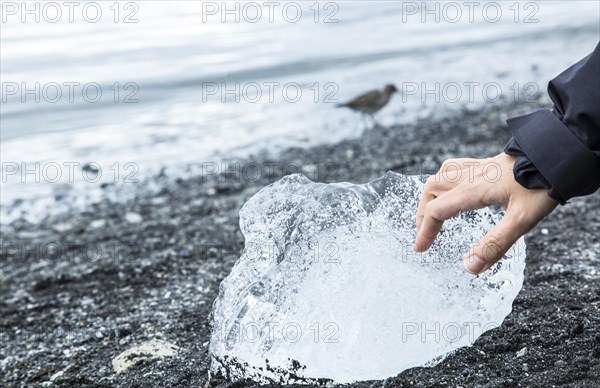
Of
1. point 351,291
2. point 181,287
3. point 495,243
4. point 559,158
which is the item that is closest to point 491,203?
point 495,243

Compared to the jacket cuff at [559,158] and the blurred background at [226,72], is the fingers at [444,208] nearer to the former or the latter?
the jacket cuff at [559,158]

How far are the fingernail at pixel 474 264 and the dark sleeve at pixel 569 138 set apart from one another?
0.28 meters

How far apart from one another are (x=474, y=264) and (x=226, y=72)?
420 inches

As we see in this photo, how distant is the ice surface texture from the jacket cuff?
0.84 m

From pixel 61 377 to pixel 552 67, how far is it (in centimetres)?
1044

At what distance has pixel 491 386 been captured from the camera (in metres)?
2.69

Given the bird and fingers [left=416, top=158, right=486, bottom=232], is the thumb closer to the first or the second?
fingers [left=416, top=158, right=486, bottom=232]

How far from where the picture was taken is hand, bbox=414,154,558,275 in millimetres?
2070

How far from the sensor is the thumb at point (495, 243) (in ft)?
6.86

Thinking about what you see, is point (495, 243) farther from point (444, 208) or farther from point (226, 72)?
point (226, 72)

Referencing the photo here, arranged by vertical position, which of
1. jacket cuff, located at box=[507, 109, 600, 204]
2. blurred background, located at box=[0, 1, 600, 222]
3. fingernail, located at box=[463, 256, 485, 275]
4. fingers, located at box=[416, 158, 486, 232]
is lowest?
blurred background, located at box=[0, 1, 600, 222]

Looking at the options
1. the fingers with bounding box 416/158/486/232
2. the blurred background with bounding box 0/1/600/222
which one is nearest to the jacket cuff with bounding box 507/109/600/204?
the fingers with bounding box 416/158/486/232

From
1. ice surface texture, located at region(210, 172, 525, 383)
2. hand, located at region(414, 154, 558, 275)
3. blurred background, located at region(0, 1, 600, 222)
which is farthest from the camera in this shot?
blurred background, located at region(0, 1, 600, 222)

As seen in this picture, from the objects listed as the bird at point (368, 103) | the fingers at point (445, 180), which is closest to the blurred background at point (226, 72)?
the bird at point (368, 103)
